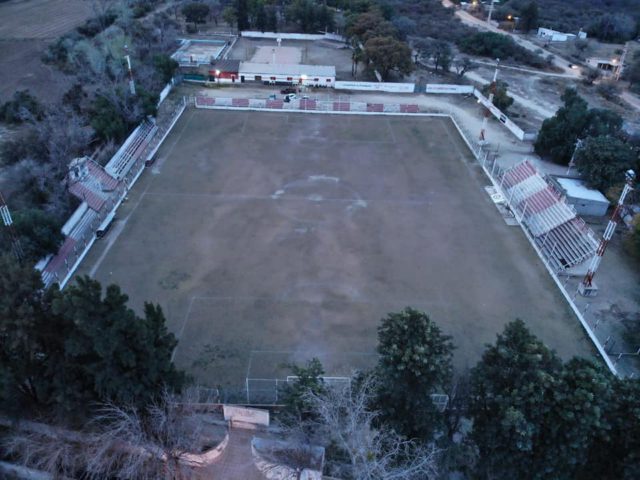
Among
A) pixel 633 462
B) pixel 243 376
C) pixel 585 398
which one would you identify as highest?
pixel 585 398

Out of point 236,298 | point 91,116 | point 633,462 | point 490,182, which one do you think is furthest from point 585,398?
point 91,116

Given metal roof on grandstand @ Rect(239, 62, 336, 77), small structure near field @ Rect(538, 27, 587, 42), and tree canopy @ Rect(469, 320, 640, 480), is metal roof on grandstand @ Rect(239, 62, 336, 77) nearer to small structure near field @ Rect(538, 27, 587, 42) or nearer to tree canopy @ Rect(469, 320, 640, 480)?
tree canopy @ Rect(469, 320, 640, 480)

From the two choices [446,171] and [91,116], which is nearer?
[446,171]

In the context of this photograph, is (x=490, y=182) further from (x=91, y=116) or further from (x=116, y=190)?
(x=91, y=116)

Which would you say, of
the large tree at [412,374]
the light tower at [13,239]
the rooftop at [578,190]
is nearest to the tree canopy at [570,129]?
the rooftop at [578,190]

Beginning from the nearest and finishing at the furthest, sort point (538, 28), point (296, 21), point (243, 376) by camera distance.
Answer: point (243, 376)
point (296, 21)
point (538, 28)

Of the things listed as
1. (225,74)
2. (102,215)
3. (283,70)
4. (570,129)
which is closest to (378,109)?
(283,70)

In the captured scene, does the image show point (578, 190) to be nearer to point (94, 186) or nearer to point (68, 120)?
point (94, 186)
